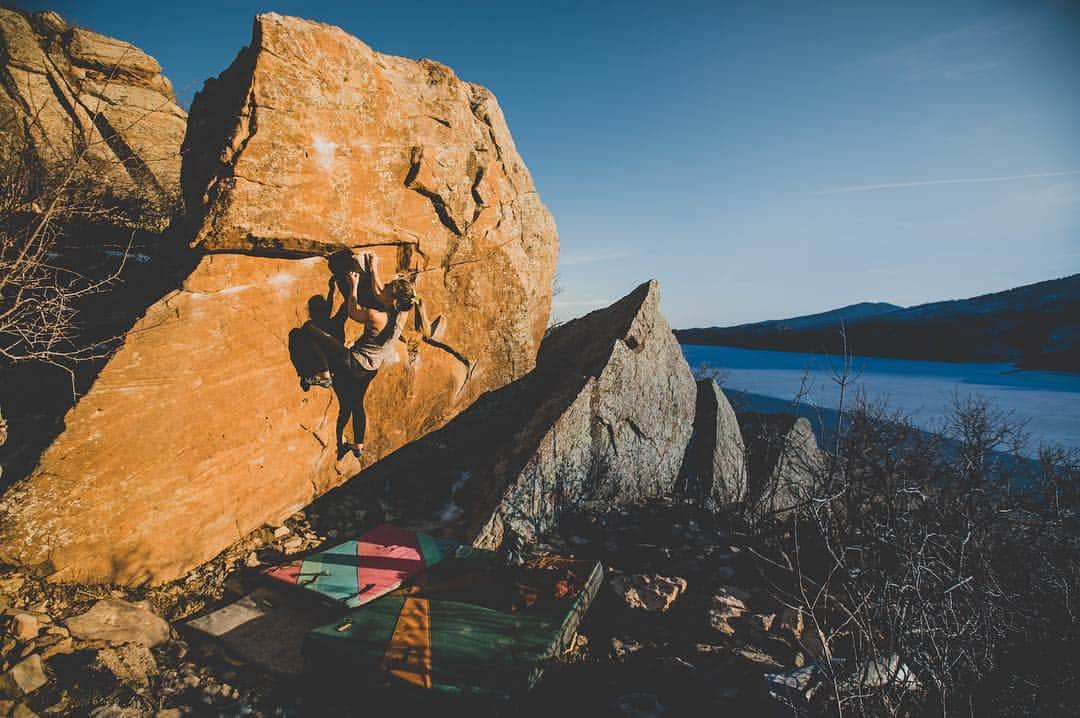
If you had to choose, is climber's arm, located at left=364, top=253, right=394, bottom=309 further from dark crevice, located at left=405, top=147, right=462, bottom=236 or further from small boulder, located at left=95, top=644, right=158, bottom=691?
small boulder, located at left=95, top=644, right=158, bottom=691

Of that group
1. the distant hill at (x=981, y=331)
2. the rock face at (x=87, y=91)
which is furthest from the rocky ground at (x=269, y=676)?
the distant hill at (x=981, y=331)

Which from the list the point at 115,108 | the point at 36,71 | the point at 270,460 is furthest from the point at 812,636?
the point at 36,71

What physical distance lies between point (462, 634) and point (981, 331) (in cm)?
2595

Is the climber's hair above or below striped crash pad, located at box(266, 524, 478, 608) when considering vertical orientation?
above

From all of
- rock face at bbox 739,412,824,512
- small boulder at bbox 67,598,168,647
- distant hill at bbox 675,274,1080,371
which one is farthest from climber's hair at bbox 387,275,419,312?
distant hill at bbox 675,274,1080,371

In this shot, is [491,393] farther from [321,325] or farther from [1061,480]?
[1061,480]

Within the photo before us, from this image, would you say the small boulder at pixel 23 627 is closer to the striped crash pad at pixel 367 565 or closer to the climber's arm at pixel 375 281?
the striped crash pad at pixel 367 565

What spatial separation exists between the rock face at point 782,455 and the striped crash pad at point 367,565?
178 inches

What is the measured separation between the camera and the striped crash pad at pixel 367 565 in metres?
3.70

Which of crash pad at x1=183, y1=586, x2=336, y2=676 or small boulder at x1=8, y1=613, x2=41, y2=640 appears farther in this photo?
crash pad at x1=183, y1=586, x2=336, y2=676

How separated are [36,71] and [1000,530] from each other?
2006cm

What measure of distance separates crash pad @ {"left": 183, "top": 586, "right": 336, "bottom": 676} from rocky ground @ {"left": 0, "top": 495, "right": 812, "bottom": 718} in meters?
0.08

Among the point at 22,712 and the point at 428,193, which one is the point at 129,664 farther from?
the point at 428,193

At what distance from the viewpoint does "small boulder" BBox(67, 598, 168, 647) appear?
3.03 meters
